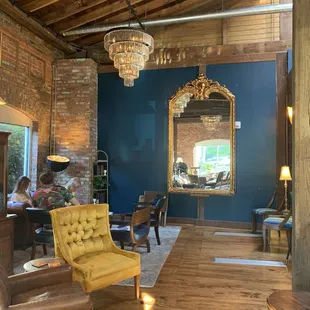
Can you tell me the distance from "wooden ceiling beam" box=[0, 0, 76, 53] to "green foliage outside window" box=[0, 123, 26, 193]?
2101 millimetres

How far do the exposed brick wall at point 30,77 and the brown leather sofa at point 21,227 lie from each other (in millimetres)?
1936

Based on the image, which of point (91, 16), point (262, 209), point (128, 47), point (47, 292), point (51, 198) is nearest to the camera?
point (47, 292)

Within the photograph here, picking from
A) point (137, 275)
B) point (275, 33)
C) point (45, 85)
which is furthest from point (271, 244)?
point (45, 85)

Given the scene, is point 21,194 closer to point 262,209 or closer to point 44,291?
point 44,291

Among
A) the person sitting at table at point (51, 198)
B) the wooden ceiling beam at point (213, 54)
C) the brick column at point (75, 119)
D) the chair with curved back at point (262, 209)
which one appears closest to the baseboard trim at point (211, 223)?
the chair with curved back at point (262, 209)

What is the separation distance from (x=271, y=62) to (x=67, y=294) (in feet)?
21.3

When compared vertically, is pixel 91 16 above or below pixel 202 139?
above

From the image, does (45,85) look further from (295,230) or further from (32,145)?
(295,230)

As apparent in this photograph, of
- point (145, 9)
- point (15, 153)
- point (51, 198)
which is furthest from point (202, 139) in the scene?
point (15, 153)

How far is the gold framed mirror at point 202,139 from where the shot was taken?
707cm

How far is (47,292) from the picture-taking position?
2.22 m

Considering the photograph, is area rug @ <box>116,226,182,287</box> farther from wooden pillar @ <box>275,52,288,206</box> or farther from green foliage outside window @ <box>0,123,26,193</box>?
green foliage outside window @ <box>0,123,26,193</box>

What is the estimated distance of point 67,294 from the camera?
2129mm

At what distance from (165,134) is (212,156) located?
4.21 ft
